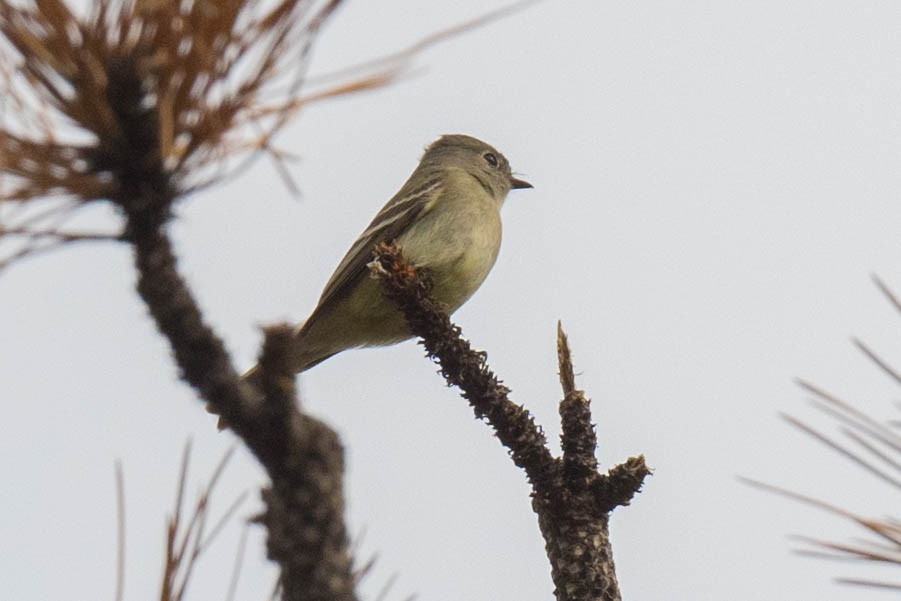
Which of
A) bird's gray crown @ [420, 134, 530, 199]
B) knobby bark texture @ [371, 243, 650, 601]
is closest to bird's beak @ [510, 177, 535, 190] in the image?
bird's gray crown @ [420, 134, 530, 199]

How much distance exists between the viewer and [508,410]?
11.8 feet

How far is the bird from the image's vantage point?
7.00 metres

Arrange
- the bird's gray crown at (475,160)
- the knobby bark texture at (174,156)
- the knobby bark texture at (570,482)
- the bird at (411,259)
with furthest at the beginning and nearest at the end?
the bird's gray crown at (475,160), the bird at (411,259), the knobby bark texture at (570,482), the knobby bark texture at (174,156)

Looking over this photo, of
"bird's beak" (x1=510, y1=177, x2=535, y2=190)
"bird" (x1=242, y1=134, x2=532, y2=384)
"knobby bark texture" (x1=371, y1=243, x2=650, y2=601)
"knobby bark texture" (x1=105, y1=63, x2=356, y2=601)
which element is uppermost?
"bird's beak" (x1=510, y1=177, x2=535, y2=190)

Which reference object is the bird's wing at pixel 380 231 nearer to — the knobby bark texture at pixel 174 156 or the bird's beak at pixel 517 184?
the bird's beak at pixel 517 184

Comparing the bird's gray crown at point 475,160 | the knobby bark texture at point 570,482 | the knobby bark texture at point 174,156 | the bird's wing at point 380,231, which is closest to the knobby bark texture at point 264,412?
the knobby bark texture at point 174,156

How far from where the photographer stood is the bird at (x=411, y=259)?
700 centimetres

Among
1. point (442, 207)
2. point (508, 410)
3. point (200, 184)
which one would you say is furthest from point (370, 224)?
point (200, 184)

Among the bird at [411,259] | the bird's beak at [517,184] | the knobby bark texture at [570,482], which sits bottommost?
the knobby bark texture at [570,482]

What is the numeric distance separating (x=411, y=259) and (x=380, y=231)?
536 millimetres

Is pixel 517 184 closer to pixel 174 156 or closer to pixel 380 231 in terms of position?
pixel 380 231

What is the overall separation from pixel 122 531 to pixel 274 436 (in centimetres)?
34

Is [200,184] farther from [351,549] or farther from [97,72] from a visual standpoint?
[351,549]

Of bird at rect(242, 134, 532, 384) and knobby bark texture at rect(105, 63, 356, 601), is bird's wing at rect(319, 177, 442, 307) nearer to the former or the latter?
bird at rect(242, 134, 532, 384)
